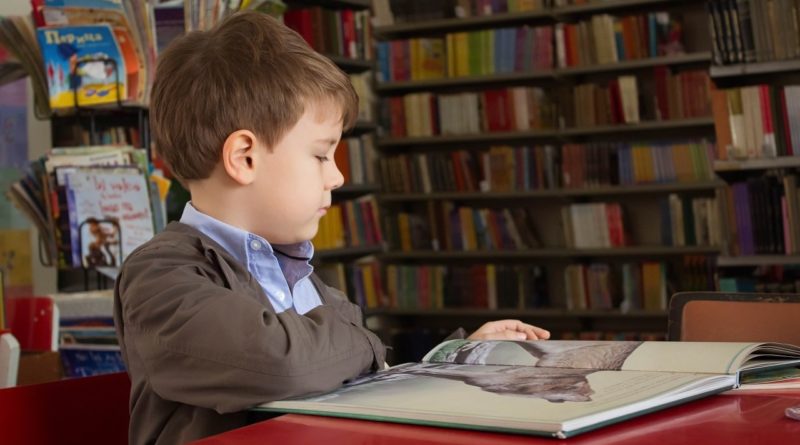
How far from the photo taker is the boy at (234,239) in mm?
851

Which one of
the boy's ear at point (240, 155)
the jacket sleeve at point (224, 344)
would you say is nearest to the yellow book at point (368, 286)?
the boy's ear at point (240, 155)

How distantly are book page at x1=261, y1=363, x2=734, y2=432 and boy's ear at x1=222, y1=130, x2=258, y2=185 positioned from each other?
0.84ft

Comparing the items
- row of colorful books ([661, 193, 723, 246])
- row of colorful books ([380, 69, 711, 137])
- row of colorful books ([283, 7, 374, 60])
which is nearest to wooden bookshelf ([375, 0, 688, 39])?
row of colorful books ([283, 7, 374, 60])

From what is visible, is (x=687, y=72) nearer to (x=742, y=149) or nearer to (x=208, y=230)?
(x=742, y=149)

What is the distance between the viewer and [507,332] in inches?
45.0

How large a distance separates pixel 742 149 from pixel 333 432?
3401 millimetres

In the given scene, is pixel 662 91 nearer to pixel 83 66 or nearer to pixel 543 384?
pixel 83 66

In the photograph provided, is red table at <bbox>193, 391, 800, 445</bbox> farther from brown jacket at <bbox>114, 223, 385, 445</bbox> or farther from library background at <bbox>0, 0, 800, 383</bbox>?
library background at <bbox>0, 0, 800, 383</bbox>

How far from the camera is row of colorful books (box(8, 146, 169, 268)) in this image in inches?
114

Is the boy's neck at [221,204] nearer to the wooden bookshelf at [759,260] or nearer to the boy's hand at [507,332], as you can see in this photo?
the boy's hand at [507,332]

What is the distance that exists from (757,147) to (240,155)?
3.18 m

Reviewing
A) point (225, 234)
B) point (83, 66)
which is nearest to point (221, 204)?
point (225, 234)

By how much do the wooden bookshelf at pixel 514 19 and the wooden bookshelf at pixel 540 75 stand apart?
0.30m

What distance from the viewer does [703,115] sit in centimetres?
505
